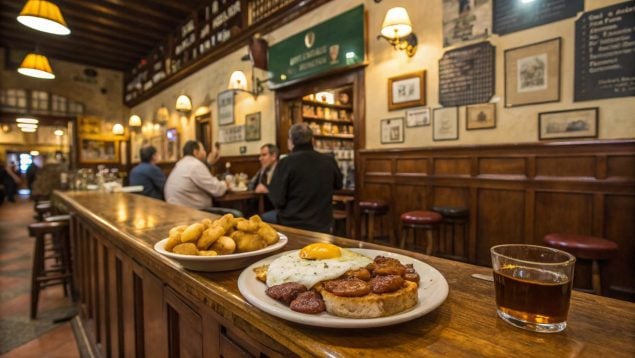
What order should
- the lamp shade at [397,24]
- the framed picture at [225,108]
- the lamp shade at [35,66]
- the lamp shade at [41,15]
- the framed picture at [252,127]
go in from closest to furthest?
the lamp shade at [397,24] → the lamp shade at [41,15] → the lamp shade at [35,66] → the framed picture at [252,127] → the framed picture at [225,108]

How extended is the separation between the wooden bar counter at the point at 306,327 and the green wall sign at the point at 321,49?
3.54 m

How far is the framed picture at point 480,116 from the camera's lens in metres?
3.16

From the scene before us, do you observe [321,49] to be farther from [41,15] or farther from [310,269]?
[310,269]

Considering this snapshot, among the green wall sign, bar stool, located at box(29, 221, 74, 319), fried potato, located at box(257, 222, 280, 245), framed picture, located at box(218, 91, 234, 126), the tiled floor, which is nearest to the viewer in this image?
fried potato, located at box(257, 222, 280, 245)

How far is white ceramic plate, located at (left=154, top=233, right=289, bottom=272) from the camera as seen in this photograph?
80cm

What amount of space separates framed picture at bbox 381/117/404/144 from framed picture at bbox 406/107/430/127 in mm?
111

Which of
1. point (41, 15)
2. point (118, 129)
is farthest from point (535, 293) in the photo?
point (118, 129)

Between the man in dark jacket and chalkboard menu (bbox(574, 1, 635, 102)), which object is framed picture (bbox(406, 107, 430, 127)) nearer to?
chalkboard menu (bbox(574, 1, 635, 102))

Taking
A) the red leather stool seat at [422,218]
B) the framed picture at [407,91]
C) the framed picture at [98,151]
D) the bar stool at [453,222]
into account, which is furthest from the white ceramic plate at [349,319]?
the framed picture at [98,151]

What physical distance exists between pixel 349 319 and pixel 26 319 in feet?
11.7

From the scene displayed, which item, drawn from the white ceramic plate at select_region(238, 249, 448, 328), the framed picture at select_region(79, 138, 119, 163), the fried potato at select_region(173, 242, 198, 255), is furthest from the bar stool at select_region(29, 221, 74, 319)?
the framed picture at select_region(79, 138, 119, 163)

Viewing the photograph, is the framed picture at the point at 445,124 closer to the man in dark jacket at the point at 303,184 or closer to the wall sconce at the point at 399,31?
the wall sconce at the point at 399,31

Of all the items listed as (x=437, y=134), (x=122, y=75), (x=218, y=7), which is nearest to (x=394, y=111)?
(x=437, y=134)

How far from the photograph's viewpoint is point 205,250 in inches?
33.5
